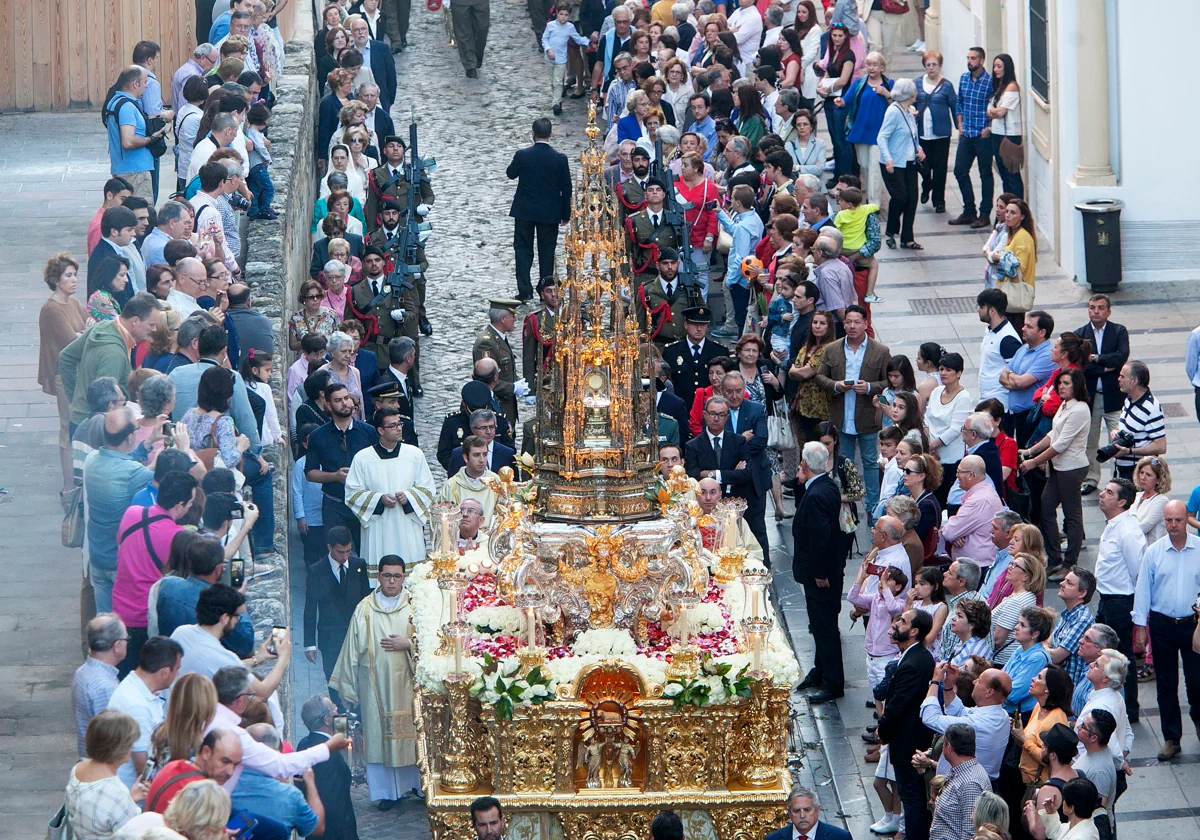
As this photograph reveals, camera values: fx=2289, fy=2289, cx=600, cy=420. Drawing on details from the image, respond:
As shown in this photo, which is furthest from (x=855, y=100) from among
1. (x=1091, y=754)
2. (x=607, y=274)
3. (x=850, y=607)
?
(x=1091, y=754)

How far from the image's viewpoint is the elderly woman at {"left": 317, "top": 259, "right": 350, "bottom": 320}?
57.9ft

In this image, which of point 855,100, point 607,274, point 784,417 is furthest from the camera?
point 855,100

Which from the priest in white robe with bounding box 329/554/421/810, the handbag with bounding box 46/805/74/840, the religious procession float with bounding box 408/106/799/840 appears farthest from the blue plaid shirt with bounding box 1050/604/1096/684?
the handbag with bounding box 46/805/74/840

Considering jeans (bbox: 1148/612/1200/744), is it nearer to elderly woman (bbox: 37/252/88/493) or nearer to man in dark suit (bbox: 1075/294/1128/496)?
man in dark suit (bbox: 1075/294/1128/496)

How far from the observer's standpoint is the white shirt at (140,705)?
10.1 meters

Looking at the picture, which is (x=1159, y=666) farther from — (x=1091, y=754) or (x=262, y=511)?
(x=262, y=511)

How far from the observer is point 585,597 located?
13.2m

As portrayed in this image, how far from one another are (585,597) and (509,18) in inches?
779

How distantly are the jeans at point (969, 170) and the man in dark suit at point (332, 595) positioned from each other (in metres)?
10.3


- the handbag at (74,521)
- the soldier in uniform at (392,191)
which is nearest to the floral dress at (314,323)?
the soldier in uniform at (392,191)

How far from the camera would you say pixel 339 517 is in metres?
15.1

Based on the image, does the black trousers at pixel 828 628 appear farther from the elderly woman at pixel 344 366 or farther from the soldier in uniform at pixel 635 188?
the soldier in uniform at pixel 635 188

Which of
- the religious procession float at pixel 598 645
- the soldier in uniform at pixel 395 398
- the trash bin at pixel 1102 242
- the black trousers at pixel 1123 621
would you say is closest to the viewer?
the religious procession float at pixel 598 645

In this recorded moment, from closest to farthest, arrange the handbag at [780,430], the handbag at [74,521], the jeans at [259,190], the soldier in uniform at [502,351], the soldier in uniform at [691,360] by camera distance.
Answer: the handbag at [74,521] → the handbag at [780,430] → the soldier in uniform at [502,351] → the soldier in uniform at [691,360] → the jeans at [259,190]
